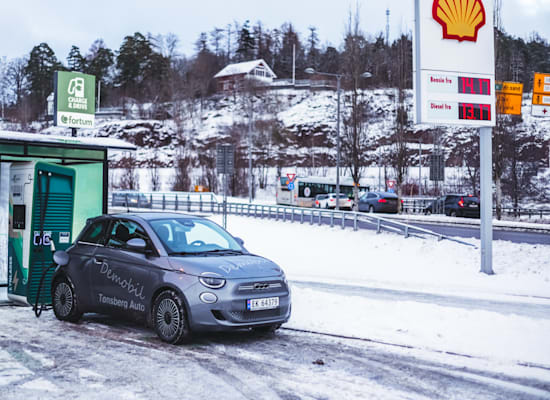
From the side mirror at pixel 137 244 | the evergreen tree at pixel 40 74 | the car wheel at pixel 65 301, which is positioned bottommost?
the car wheel at pixel 65 301

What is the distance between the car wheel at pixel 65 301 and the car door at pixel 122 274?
582mm

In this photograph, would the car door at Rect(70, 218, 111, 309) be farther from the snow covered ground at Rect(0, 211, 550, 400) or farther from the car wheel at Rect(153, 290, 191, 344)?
the car wheel at Rect(153, 290, 191, 344)

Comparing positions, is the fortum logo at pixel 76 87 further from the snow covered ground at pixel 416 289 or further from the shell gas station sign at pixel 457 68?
the shell gas station sign at pixel 457 68

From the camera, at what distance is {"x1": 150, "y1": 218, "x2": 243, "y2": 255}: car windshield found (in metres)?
8.58

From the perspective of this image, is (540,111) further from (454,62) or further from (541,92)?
(454,62)

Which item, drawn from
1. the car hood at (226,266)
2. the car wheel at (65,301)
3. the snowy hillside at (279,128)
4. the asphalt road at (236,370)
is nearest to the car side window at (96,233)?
the car wheel at (65,301)

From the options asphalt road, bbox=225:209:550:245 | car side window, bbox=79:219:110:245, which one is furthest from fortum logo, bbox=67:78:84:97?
car side window, bbox=79:219:110:245

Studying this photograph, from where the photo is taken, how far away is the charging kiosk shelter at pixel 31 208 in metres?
10.9

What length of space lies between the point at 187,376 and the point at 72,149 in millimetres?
7548

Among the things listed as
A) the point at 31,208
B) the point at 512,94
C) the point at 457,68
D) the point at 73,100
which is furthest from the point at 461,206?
the point at 31,208

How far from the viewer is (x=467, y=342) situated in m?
8.27

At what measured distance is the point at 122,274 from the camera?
28.5 feet

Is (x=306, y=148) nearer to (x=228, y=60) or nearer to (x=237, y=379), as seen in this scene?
(x=228, y=60)

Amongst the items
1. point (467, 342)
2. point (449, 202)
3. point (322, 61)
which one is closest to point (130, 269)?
point (467, 342)
